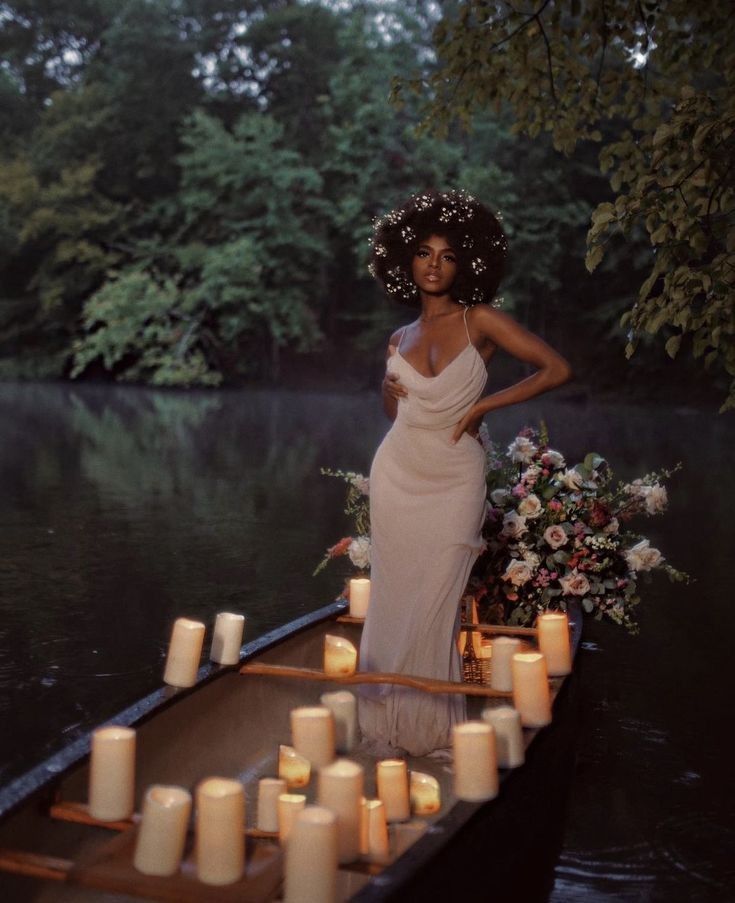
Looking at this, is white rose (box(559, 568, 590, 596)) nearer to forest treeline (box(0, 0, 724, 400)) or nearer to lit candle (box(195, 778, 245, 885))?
lit candle (box(195, 778, 245, 885))

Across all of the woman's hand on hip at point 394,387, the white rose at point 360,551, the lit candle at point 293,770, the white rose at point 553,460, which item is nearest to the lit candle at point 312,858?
the lit candle at point 293,770

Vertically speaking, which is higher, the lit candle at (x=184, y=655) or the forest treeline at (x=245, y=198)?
the forest treeline at (x=245, y=198)

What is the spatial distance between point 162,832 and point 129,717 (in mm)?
753

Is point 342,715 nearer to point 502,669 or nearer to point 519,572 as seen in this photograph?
point 502,669

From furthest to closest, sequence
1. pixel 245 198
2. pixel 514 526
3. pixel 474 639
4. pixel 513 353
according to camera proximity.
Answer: pixel 245 198, pixel 514 526, pixel 474 639, pixel 513 353

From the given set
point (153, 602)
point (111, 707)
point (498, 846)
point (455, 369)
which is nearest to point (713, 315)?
point (455, 369)

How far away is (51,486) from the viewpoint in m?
12.8

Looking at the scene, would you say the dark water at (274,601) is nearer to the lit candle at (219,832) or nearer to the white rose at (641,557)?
the white rose at (641,557)

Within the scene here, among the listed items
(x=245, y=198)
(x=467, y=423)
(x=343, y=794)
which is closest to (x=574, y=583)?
(x=467, y=423)

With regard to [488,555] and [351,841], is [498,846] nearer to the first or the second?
[351,841]

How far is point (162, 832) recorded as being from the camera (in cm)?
248

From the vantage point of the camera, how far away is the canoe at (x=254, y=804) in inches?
98.1

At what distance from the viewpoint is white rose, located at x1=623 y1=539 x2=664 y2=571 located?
505 cm

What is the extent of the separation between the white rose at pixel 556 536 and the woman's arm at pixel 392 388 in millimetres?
894
